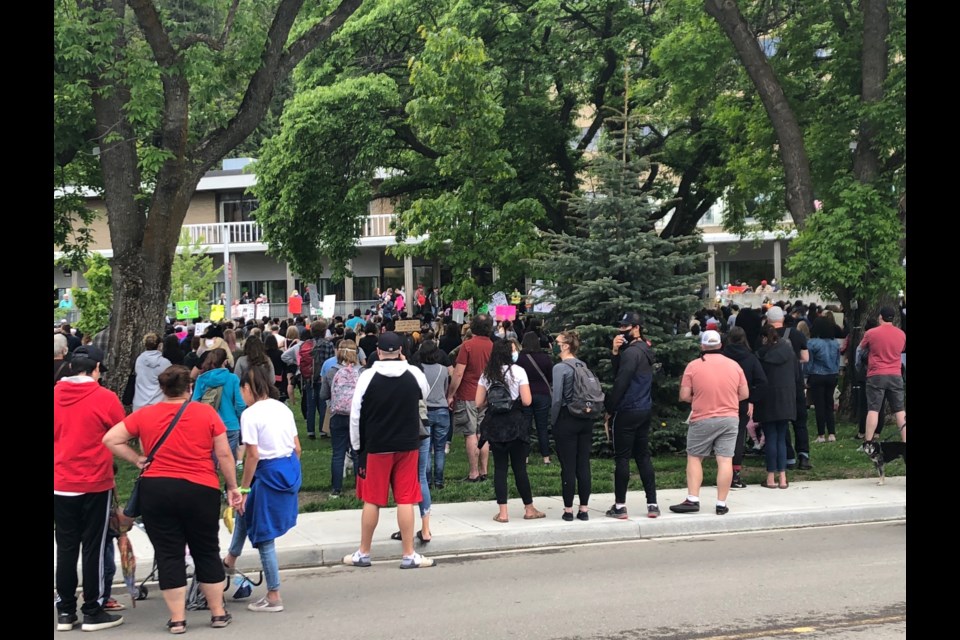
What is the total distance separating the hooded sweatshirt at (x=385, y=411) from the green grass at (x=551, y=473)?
3035 mm

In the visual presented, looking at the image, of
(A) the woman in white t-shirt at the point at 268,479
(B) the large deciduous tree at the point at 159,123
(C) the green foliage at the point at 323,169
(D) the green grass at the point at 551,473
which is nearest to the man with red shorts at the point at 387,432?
(A) the woman in white t-shirt at the point at 268,479

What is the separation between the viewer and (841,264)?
Result: 53.8ft

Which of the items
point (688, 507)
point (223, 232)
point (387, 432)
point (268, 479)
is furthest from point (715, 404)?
point (223, 232)

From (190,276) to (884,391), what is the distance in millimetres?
30149

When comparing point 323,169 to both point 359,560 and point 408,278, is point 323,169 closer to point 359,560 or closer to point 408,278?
point 359,560

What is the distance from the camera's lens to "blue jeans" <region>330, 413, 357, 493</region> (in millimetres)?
11914

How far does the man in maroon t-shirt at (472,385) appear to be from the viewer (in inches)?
516

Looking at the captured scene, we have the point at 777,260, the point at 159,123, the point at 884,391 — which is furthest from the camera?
the point at 777,260

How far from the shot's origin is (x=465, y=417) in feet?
43.4

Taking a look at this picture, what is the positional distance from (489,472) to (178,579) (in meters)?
7.12

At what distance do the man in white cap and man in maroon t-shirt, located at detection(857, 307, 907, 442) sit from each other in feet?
12.7

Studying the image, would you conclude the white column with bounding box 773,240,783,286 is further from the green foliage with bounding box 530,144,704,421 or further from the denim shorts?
the denim shorts
